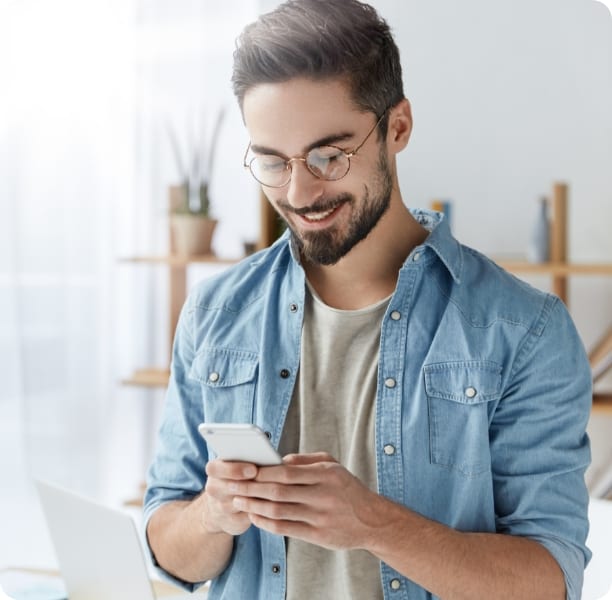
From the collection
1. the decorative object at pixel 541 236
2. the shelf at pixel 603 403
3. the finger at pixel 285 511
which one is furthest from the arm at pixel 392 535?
the decorative object at pixel 541 236

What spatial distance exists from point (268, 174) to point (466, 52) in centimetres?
245

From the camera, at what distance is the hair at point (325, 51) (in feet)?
4.18

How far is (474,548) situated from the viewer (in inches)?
46.8

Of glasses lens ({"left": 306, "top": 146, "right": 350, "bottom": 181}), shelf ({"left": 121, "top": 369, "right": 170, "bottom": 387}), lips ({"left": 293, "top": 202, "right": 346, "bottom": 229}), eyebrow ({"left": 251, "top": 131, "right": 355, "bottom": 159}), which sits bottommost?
shelf ({"left": 121, "top": 369, "right": 170, "bottom": 387})

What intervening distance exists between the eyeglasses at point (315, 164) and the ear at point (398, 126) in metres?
0.09

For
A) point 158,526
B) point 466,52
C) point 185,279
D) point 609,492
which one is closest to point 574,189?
point 466,52

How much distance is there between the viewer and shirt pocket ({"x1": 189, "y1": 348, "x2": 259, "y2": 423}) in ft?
4.51

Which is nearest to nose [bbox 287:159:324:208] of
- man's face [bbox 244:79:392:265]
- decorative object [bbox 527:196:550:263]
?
man's face [bbox 244:79:392:265]

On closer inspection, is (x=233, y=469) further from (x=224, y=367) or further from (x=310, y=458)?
(x=224, y=367)

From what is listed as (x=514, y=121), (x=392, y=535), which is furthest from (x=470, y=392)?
(x=514, y=121)

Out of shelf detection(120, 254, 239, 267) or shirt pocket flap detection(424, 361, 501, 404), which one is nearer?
shirt pocket flap detection(424, 361, 501, 404)

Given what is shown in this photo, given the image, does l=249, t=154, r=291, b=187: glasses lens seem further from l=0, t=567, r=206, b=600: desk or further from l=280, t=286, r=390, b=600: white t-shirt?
l=0, t=567, r=206, b=600: desk

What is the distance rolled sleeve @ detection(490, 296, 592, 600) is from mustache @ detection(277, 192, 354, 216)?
304 mm

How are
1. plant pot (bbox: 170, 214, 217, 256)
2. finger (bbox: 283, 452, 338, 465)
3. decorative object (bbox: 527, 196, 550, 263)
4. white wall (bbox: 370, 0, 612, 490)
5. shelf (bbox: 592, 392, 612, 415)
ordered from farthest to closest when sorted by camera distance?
1. plant pot (bbox: 170, 214, 217, 256)
2. white wall (bbox: 370, 0, 612, 490)
3. decorative object (bbox: 527, 196, 550, 263)
4. shelf (bbox: 592, 392, 612, 415)
5. finger (bbox: 283, 452, 338, 465)
